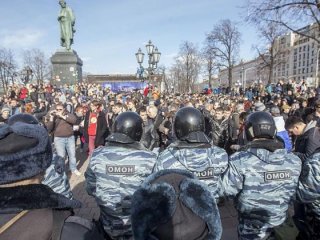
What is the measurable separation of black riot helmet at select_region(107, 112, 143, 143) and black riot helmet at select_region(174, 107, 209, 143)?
0.41m

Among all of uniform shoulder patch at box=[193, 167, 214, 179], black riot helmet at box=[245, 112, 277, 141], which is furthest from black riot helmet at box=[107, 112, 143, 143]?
black riot helmet at box=[245, 112, 277, 141]

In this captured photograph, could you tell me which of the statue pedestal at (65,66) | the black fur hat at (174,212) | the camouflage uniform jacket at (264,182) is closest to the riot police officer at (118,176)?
the camouflage uniform jacket at (264,182)

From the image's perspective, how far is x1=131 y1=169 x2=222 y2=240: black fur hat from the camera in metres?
1.58

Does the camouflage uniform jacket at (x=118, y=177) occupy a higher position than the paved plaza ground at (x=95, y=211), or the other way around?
the camouflage uniform jacket at (x=118, y=177)

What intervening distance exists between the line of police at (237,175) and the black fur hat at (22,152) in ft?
4.97

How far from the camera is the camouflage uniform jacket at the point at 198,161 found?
293cm

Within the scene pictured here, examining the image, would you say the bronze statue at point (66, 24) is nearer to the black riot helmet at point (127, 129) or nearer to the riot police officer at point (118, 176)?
the black riot helmet at point (127, 129)

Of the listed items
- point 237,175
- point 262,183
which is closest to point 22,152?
point 237,175

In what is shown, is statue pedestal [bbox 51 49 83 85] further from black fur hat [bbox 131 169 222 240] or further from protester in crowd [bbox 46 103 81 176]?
black fur hat [bbox 131 169 222 240]

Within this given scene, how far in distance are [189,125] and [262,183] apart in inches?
35.9

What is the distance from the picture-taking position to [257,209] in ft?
9.58

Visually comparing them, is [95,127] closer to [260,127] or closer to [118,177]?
[118,177]

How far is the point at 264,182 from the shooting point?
9.43 ft

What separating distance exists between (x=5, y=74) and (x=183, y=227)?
56.7 metres
